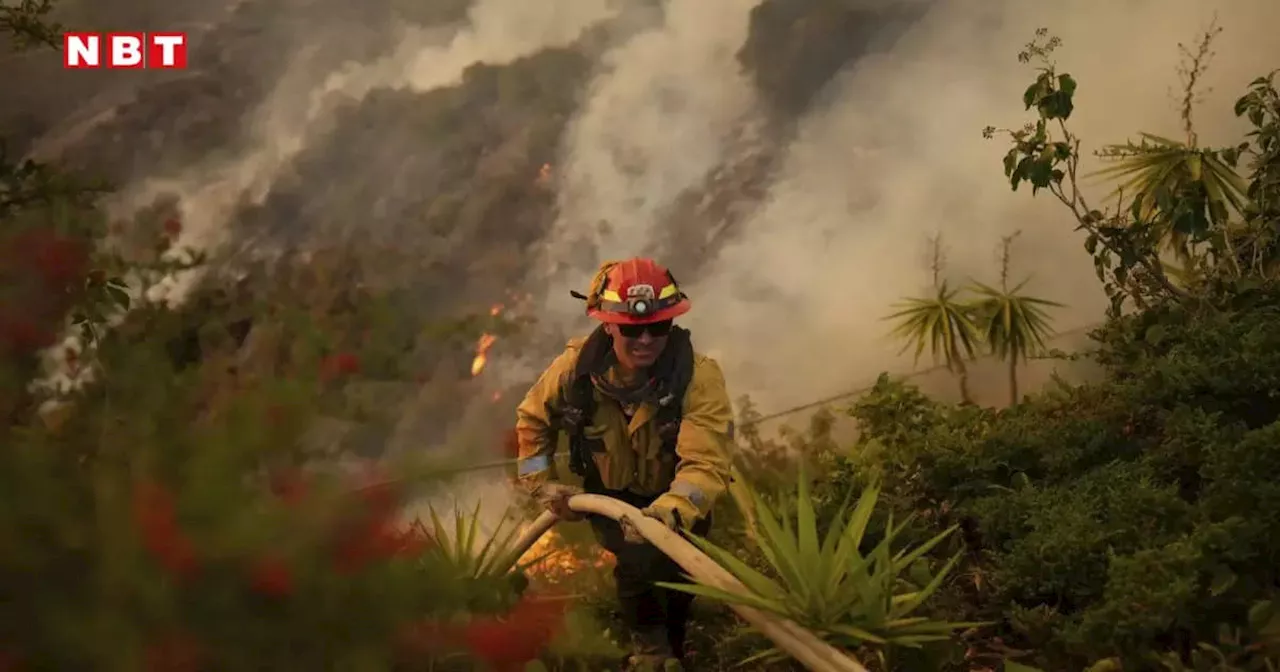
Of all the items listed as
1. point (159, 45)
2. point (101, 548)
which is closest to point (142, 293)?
point (101, 548)

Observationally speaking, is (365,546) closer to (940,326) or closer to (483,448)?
(483,448)

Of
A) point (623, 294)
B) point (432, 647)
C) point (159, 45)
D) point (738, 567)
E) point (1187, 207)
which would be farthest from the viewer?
point (159, 45)

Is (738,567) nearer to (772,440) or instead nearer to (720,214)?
(772,440)

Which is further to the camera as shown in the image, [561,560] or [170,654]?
[561,560]

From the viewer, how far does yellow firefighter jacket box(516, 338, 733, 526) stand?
164 centimetres

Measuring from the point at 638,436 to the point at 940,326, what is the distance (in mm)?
1328

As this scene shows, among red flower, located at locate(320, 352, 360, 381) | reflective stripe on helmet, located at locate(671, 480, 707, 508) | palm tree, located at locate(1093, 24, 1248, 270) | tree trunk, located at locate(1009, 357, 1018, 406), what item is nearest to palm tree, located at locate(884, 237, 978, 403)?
tree trunk, located at locate(1009, 357, 1018, 406)

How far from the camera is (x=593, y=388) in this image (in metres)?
1.76

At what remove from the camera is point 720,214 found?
2.93 metres

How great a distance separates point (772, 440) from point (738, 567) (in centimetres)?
138

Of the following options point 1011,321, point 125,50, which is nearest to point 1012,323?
point 1011,321

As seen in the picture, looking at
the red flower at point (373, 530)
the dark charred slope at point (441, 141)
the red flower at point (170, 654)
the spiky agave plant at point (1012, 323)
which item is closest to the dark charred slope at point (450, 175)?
the dark charred slope at point (441, 141)

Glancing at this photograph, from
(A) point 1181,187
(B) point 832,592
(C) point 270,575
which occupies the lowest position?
(B) point 832,592

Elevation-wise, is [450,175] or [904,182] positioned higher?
[450,175]
